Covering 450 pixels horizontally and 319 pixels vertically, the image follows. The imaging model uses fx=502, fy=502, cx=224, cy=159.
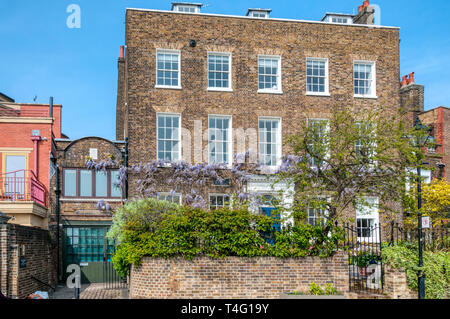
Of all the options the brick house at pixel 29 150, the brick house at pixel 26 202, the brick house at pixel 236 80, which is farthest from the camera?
the brick house at pixel 236 80

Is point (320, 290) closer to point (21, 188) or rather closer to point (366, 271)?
point (366, 271)

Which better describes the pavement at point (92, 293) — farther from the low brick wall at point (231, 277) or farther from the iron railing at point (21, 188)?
the iron railing at point (21, 188)

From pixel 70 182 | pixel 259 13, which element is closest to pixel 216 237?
pixel 70 182

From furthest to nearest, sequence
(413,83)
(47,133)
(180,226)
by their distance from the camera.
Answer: (413,83) → (47,133) → (180,226)

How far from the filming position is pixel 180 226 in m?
15.3

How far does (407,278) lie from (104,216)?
12.9 m

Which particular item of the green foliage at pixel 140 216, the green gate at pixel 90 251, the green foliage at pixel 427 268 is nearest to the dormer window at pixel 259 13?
the green foliage at pixel 140 216

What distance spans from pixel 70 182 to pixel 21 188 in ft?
8.96

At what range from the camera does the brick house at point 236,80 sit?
2348 centimetres

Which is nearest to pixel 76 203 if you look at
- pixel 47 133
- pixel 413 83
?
pixel 47 133

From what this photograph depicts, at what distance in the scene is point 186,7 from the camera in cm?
2573

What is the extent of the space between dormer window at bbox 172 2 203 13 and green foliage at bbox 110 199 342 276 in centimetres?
1317

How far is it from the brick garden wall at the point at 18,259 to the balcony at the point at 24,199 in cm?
91
